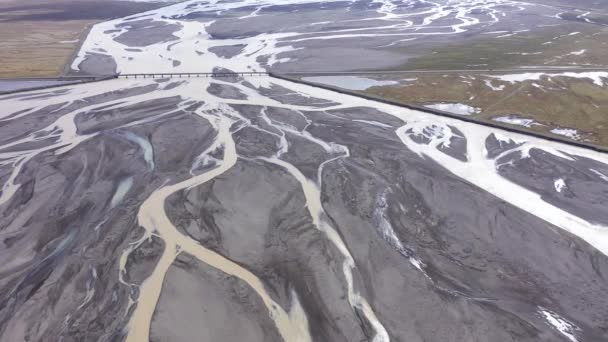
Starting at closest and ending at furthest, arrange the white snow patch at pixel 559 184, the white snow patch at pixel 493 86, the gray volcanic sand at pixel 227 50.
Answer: the white snow patch at pixel 559 184, the white snow patch at pixel 493 86, the gray volcanic sand at pixel 227 50

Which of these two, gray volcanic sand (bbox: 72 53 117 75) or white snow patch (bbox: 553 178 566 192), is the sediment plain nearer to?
white snow patch (bbox: 553 178 566 192)

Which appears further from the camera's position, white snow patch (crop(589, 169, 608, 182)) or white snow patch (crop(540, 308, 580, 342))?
white snow patch (crop(589, 169, 608, 182))

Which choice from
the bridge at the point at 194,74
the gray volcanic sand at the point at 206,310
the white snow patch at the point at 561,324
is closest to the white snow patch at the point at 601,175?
the white snow patch at the point at 561,324

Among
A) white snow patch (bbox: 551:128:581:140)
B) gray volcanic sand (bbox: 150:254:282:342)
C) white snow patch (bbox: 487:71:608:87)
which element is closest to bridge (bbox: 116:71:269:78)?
white snow patch (bbox: 487:71:608:87)

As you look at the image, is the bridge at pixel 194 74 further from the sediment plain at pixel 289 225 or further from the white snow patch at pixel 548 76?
the white snow patch at pixel 548 76

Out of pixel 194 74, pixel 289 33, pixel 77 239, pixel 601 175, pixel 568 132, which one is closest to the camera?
pixel 77 239

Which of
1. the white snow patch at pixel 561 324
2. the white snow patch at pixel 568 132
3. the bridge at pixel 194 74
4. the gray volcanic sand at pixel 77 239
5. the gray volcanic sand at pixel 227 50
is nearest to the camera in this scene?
the white snow patch at pixel 561 324

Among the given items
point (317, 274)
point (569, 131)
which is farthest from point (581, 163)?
point (317, 274)

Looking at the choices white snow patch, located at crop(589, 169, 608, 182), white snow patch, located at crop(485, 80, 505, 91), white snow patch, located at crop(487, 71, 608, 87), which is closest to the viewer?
white snow patch, located at crop(589, 169, 608, 182)

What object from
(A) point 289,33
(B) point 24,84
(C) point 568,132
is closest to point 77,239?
(B) point 24,84

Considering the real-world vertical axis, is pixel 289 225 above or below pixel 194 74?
below

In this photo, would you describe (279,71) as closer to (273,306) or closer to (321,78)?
(321,78)

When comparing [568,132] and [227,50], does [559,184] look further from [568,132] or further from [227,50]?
[227,50]

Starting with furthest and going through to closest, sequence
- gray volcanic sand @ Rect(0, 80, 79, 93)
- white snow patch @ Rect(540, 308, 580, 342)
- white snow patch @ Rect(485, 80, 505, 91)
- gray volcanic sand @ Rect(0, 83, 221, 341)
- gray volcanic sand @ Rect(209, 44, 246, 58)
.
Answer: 1. gray volcanic sand @ Rect(209, 44, 246, 58)
2. gray volcanic sand @ Rect(0, 80, 79, 93)
3. white snow patch @ Rect(485, 80, 505, 91)
4. gray volcanic sand @ Rect(0, 83, 221, 341)
5. white snow patch @ Rect(540, 308, 580, 342)
